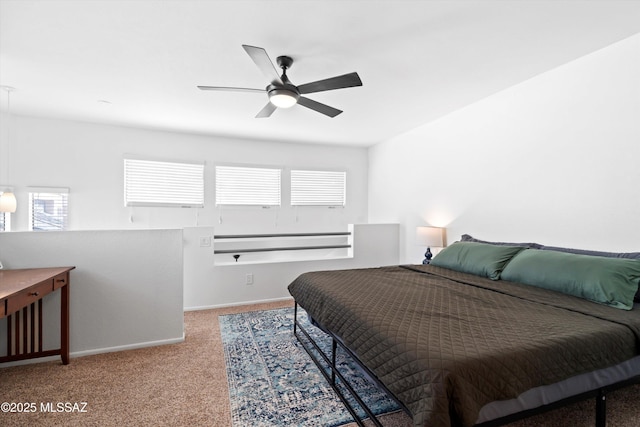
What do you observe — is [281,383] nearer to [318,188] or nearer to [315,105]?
[315,105]

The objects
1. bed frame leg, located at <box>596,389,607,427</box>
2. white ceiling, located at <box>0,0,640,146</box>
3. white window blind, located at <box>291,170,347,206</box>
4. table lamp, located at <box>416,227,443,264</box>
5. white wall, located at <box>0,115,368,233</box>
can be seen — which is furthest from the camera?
white window blind, located at <box>291,170,347,206</box>

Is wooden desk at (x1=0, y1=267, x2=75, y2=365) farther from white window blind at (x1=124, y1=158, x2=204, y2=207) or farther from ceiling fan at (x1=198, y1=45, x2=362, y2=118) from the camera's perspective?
white window blind at (x1=124, y1=158, x2=204, y2=207)

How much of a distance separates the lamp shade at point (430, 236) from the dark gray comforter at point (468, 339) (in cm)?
161

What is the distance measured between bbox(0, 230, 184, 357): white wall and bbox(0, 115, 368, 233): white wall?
195 cm

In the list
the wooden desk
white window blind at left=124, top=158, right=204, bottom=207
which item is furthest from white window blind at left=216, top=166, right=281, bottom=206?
the wooden desk

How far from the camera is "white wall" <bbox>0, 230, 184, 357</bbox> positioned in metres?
2.55

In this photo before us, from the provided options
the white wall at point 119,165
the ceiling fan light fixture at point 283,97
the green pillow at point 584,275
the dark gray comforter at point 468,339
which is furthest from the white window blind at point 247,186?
the green pillow at point 584,275

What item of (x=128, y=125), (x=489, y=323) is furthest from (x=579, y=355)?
(x=128, y=125)

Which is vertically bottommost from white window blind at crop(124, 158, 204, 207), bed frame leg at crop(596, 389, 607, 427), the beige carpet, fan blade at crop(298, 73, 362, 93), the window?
the beige carpet

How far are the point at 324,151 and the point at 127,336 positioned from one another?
4.13 metres

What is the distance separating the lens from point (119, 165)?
14.6ft

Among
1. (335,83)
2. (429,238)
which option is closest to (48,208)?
(335,83)

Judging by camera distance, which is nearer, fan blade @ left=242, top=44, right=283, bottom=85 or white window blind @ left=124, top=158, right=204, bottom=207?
fan blade @ left=242, top=44, right=283, bottom=85

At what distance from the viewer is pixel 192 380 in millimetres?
2242
